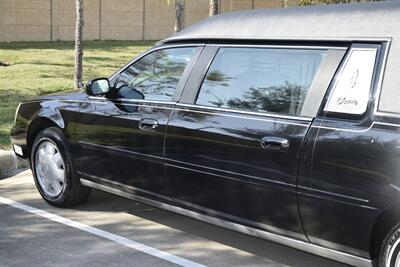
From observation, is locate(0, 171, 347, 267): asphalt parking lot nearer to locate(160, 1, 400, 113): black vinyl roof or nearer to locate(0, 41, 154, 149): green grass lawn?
locate(160, 1, 400, 113): black vinyl roof

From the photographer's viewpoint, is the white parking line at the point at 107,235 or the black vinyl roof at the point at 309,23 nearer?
the black vinyl roof at the point at 309,23

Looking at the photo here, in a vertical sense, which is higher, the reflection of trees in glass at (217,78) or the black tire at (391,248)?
the reflection of trees in glass at (217,78)

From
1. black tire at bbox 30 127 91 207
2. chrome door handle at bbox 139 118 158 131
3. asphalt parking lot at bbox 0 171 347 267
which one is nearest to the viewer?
asphalt parking lot at bbox 0 171 347 267

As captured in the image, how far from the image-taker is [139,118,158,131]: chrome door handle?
15.0ft

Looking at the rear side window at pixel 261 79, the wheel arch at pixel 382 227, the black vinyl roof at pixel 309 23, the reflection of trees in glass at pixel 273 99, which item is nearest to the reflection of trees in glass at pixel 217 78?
the rear side window at pixel 261 79

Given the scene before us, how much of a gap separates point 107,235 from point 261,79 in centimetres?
194

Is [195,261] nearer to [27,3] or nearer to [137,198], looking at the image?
[137,198]

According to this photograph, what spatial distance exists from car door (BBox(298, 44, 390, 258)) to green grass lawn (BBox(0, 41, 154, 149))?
17.3 feet

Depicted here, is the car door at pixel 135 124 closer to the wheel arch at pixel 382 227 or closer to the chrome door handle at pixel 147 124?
the chrome door handle at pixel 147 124

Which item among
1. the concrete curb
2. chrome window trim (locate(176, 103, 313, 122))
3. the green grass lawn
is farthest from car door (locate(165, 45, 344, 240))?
the green grass lawn

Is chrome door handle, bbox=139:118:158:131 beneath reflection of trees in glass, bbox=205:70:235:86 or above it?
beneath

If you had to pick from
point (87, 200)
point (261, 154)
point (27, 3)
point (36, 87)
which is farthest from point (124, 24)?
point (261, 154)

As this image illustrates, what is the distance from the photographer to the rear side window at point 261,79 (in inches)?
152

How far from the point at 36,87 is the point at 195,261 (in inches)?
377
